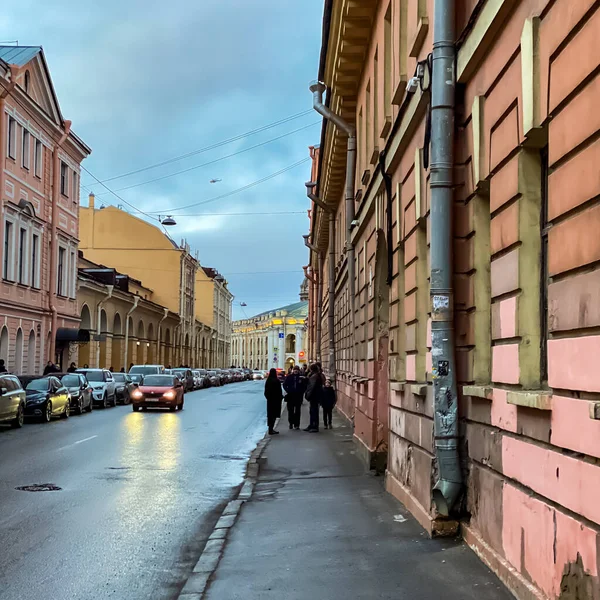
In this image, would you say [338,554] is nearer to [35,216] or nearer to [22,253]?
[22,253]

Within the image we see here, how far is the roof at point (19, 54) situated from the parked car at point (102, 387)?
13582 mm

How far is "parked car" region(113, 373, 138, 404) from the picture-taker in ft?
119

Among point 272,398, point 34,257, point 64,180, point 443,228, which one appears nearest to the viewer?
point 443,228

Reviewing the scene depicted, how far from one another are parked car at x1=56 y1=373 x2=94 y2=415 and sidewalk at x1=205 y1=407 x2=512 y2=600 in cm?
1825

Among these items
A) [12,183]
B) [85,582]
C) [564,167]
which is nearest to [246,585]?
[85,582]

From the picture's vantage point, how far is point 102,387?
109 feet

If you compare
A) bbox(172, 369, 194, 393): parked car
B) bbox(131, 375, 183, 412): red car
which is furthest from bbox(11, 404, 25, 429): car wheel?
bbox(172, 369, 194, 393): parked car

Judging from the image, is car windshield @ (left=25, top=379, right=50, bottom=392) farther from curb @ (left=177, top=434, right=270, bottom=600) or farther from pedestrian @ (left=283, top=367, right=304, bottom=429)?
curb @ (left=177, top=434, right=270, bottom=600)

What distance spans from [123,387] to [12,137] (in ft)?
39.9

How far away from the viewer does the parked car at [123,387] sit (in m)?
36.4

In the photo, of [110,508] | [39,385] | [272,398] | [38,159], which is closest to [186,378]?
[38,159]

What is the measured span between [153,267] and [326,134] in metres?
54.9

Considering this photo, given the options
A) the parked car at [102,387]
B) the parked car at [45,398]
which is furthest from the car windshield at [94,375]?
the parked car at [45,398]

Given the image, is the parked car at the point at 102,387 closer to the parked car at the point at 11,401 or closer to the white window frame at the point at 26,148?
the white window frame at the point at 26,148
